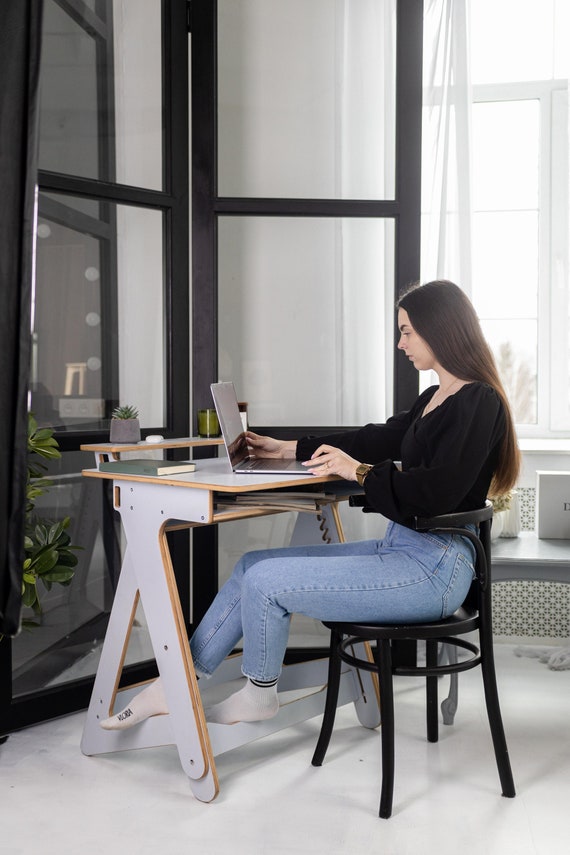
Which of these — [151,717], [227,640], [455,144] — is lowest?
[151,717]

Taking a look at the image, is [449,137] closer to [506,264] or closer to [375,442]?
[506,264]

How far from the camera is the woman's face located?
226cm

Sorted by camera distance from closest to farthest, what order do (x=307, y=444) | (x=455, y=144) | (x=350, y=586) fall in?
(x=350, y=586)
(x=307, y=444)
(x=455, y=144)

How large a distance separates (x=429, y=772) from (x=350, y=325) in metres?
1.50

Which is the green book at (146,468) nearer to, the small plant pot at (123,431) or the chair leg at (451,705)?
the small plant pot at (123,431)

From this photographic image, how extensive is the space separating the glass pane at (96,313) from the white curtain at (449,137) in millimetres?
1057

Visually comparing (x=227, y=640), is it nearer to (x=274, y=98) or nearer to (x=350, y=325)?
(x=350, y=325)

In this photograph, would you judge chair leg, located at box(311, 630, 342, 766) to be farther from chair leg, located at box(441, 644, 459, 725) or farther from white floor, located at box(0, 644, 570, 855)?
chair leg, located at box(441, 644, 459, 725)

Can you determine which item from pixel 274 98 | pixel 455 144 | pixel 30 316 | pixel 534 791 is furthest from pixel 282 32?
pixel 534 791

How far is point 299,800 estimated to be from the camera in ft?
7.06

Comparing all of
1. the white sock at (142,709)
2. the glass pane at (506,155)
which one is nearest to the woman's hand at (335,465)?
the white sock at (142,709)

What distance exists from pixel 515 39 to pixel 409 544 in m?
2.39

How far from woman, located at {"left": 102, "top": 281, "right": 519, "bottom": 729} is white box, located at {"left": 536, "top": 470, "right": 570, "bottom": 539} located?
2.96 feet

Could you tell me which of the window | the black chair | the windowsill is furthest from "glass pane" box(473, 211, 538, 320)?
the black chair
